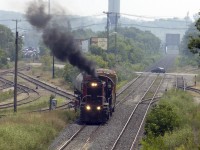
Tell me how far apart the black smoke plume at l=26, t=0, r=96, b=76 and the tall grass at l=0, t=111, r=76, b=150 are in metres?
4.40

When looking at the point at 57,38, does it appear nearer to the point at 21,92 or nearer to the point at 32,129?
the point at 32,129

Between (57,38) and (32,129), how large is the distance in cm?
1008

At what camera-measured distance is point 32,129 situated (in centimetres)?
2667

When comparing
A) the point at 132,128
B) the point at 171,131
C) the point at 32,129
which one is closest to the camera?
the point at 32,129

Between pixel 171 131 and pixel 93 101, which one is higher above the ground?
pixel 93 101

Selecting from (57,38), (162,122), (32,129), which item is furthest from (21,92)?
(162,122)

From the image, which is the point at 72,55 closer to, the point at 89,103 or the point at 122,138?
the point at 89,103

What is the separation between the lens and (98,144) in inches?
1030

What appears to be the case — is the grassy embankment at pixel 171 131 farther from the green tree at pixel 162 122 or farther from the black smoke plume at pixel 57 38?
the black smoke plume at pixel 57 38

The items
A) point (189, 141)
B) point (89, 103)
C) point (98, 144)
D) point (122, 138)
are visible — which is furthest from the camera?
point (89, 103)

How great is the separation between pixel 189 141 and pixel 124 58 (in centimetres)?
8122

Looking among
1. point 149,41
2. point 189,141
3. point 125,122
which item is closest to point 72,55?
point 125,122

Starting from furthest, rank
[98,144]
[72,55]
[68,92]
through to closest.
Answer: [68,92]
[72,55]
[98,144]

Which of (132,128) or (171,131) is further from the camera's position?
(132,128)
